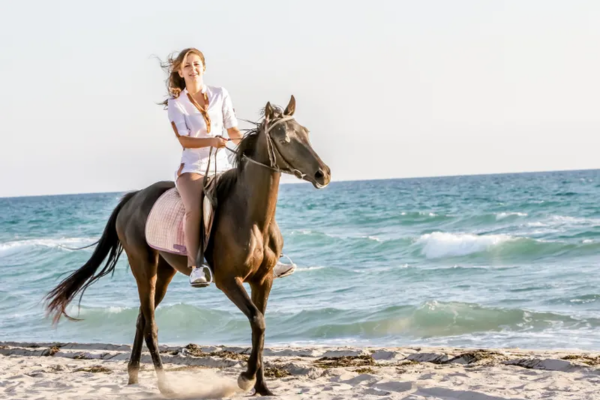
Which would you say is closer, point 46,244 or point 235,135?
point 235,135

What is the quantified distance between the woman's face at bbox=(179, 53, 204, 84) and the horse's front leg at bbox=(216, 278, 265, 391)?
54.1 inches

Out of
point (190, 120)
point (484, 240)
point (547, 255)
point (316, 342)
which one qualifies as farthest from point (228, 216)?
point (484, 240)

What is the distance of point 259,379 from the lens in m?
5.61

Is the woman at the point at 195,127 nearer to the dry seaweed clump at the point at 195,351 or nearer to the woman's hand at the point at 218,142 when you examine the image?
the woman's hand at the point at 218,142

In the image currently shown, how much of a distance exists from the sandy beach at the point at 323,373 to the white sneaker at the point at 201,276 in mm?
924

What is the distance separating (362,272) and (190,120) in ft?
38.5

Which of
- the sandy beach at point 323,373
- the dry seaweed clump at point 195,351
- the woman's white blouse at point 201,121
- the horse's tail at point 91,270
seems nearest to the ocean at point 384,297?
the horse's tail at point 91,270

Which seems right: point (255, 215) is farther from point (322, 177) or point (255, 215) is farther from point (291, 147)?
point (322, 177)

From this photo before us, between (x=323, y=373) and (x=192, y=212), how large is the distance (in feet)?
7.18

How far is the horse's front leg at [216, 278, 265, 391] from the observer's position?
5133 mm

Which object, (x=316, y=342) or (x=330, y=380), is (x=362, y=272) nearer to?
(x=316, y=342)

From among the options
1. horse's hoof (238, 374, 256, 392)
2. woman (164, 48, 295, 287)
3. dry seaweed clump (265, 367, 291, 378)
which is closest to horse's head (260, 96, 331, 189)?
woman (164, 48, 295, 287)

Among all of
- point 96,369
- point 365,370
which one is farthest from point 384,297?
point 96,369

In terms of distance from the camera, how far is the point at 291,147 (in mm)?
4895
